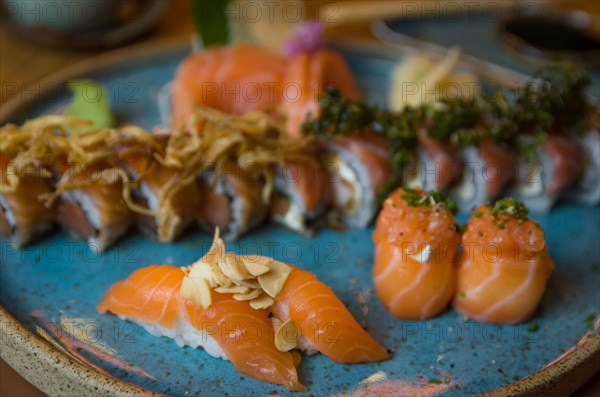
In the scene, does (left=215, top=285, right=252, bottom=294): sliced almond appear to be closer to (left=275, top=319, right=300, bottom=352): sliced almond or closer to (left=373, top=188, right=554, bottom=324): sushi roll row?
(left=275, top=319, right=300, bottom=352): sliced almond

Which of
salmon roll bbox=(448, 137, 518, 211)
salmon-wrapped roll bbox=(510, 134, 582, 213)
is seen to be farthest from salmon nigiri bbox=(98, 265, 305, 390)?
salmon-wrapped roll bbox=(510, 134, 582, 213)

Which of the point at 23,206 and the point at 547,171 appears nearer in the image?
the point at 23,206

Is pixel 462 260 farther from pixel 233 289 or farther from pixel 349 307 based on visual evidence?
pixel 233 289

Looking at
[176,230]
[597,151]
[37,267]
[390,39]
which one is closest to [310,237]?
[176,230]

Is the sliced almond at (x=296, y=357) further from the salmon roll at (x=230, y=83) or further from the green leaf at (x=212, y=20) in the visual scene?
the green leaf at (x=212, y=20)

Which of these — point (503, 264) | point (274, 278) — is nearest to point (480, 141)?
point (503, 264)
